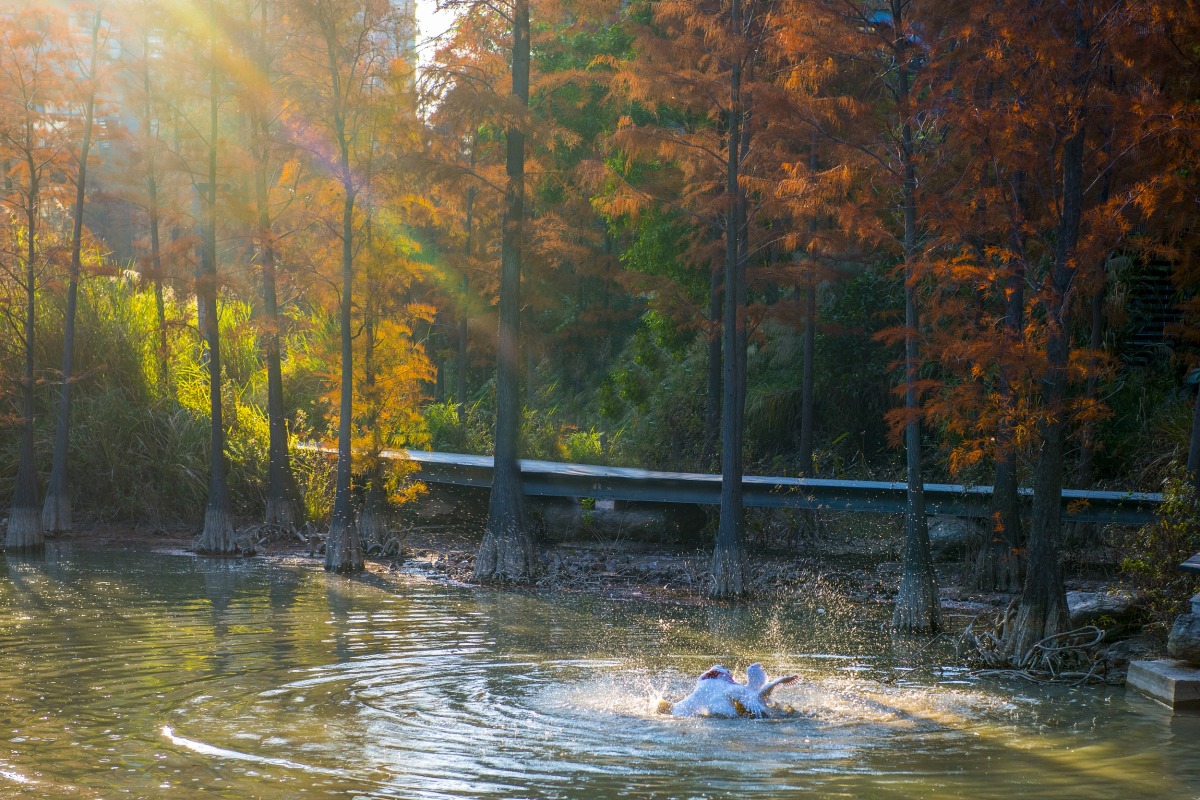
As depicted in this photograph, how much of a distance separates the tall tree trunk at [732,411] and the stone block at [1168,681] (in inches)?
264

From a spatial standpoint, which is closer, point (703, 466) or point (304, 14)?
point (304, 14)

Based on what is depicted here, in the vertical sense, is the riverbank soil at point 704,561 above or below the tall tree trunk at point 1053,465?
below

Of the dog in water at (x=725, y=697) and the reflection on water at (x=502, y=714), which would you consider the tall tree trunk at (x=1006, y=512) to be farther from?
the dog in water at (x=725, y=697)

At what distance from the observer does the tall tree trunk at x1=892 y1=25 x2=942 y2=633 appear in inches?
596

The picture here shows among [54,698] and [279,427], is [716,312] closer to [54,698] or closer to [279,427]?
[279,427]

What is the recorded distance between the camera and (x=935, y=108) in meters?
14.1

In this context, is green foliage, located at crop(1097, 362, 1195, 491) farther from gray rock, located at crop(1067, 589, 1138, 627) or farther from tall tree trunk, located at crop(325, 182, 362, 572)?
tall tree trunk, located at crop(325, 182, 362, 572)

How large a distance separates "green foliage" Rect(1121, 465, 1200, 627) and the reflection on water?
6.19 ft

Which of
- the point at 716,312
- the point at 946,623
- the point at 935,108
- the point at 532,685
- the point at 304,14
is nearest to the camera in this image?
the point at 532,685

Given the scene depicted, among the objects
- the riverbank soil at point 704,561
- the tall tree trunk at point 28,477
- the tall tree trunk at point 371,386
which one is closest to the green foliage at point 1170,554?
the riverbank soil at point 704,561

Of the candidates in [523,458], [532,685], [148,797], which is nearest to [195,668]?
[532,685]

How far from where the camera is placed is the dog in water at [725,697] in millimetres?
10000

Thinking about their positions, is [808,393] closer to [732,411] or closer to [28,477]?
[732,411]

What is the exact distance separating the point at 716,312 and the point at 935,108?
488 inches
